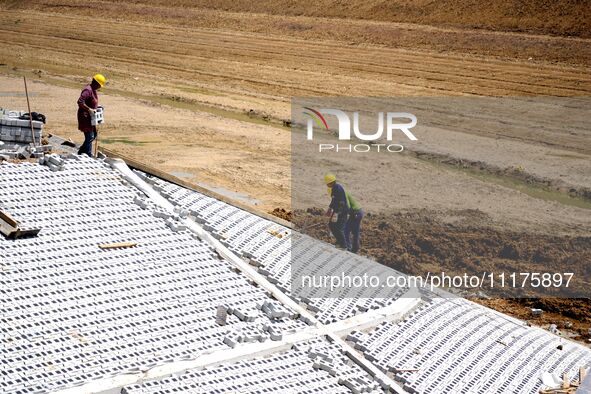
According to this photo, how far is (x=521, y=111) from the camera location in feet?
90.2

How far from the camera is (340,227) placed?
14.7 metres

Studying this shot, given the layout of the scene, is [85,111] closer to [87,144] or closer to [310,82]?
[87,144]

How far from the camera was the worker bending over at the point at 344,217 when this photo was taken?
47.3 ft

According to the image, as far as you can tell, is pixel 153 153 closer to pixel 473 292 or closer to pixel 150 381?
pixel 473 292

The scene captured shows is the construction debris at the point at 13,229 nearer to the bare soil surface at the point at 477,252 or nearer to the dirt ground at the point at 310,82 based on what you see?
the bare soil surface at the point at 477,252

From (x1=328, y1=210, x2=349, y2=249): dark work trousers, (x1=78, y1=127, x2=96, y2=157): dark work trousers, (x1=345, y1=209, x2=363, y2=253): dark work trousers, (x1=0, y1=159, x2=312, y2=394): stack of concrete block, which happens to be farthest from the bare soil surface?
(x1=0, y1=159, x2=312, y2=394): stack of concrete block

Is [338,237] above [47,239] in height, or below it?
below

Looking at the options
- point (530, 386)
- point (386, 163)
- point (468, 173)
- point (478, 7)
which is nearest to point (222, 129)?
point (386, 163)

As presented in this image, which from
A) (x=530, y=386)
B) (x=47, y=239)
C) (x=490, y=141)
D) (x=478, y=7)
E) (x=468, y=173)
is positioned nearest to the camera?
(x=530, y=386)

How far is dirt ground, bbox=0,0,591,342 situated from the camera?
19328 mm

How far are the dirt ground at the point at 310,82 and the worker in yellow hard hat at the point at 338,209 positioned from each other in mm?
1146

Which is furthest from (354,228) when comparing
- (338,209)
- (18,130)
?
(18,130)

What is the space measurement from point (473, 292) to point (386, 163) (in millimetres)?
7366

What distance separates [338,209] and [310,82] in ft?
55.5
